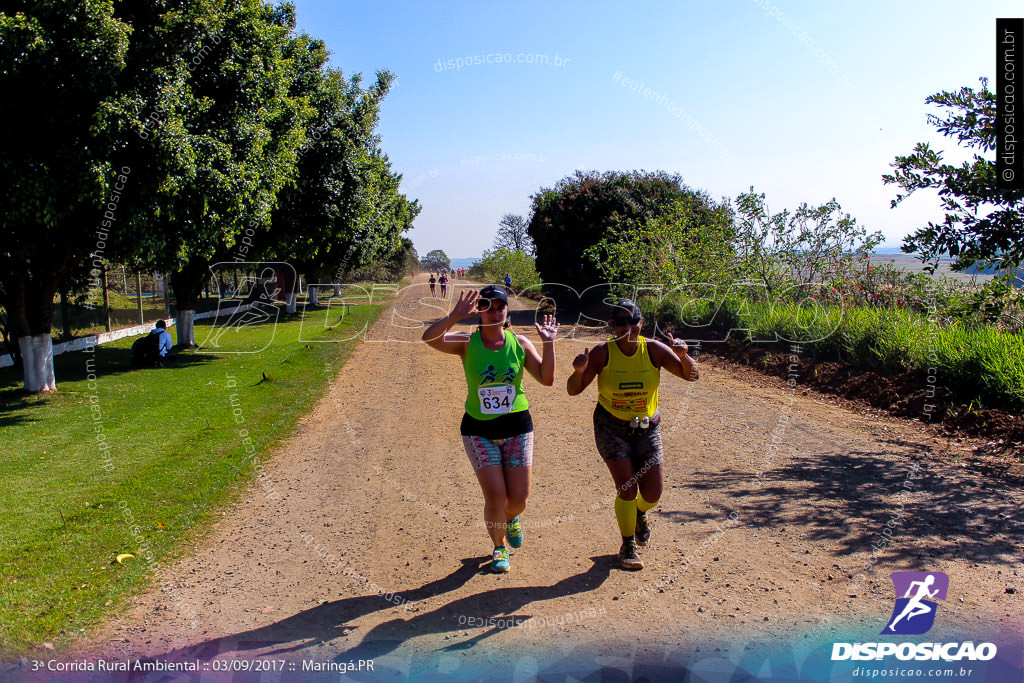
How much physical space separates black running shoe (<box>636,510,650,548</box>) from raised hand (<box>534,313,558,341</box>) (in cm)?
150

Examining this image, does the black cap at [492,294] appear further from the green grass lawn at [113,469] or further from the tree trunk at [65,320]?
the tree trunk at [65,320]

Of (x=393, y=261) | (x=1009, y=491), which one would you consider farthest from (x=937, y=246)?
(x=393, y=261)

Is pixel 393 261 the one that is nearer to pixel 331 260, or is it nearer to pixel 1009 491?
pixel 331 260

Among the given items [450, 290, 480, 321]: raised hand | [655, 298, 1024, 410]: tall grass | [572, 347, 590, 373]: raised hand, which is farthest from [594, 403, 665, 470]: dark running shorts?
[655, 298, 1024, 410]: tall grass

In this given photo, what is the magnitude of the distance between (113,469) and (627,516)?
584cm

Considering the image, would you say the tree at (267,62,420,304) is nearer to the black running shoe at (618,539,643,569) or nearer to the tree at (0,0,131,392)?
the tree at (0,0,131,392)

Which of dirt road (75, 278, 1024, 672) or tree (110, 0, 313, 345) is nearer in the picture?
dirt road (75, 278, 1024, 672)

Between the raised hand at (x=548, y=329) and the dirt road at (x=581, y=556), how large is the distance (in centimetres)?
162

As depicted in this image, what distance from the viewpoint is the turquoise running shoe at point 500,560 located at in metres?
4.71

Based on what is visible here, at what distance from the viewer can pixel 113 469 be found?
7445mm

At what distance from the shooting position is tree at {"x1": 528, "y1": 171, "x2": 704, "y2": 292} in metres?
26.7

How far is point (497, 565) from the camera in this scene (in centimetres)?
471

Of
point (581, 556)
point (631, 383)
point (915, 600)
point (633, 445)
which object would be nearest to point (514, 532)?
point (581, 556)

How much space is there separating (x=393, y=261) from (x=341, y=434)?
5594cm
